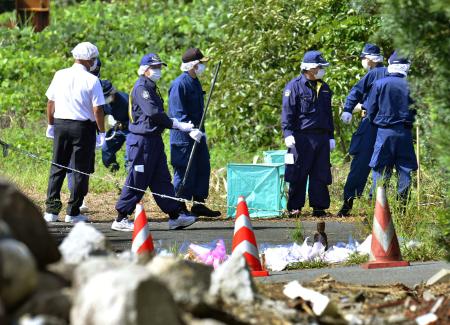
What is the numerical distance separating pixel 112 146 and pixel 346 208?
433 cm

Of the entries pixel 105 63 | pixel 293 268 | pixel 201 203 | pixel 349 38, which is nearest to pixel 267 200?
pixel 201 203

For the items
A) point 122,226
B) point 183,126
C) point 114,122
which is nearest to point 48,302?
point 122,226

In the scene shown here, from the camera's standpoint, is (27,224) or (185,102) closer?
(27,224)

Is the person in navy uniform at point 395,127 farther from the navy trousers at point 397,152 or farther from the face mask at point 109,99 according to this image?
the face mask at point 109,99

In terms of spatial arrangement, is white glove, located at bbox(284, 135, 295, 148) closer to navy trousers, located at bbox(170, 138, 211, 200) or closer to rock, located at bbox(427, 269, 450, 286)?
navy trousers, located at bbox(170, 138, 211, 200)

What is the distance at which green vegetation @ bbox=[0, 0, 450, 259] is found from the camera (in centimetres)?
848

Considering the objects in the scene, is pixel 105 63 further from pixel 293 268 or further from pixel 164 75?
pixel 293 268

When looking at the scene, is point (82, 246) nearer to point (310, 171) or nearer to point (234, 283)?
point (234, 283)

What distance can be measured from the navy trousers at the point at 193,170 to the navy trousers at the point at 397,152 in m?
2.10

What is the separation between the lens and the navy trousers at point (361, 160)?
1602cm

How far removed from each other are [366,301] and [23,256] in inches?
133

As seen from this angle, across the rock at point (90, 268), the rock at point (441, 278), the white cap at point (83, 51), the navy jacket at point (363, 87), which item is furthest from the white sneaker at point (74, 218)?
the rock at point (90, 268)

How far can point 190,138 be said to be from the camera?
52.4 ft

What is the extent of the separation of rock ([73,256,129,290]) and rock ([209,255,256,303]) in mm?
996
